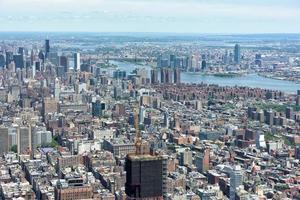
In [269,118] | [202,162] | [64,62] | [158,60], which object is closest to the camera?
[202,162]

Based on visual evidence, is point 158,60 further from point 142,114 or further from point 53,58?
point 142,114

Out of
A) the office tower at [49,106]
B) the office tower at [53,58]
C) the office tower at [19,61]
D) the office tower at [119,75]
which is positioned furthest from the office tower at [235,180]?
the office tower at [53,58]

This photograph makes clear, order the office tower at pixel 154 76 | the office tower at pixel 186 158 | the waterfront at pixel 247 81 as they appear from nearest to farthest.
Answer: the office tower at pixel 186 158
the office tower at pixel 154 76
the waterfront at pixel 247 81

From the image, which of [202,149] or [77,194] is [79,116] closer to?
[202,149]

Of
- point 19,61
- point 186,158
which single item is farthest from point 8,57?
point 186,158

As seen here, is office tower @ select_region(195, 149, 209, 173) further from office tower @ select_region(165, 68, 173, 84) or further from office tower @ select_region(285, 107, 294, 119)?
office tower @ select_region(165, 68, 173, 84)

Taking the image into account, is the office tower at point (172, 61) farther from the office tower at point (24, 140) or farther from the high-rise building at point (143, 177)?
the high-rise building at point (143, 177)
